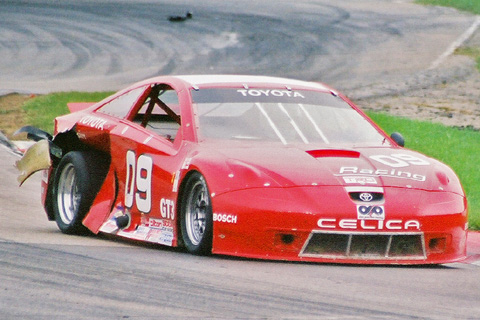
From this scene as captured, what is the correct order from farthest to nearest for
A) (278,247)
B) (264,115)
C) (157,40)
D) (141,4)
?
(141,4), (157,40), (264,115), (278,247)

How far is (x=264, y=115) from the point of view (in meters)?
8.26

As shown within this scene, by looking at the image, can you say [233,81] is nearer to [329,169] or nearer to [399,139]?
[399,139]

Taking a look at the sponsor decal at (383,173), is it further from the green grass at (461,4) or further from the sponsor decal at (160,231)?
the green grass at (461,4)

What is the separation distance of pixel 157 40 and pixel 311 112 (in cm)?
2093

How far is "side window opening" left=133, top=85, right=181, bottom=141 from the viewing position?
859 cm

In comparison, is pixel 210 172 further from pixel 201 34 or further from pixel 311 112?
pixel 201 34

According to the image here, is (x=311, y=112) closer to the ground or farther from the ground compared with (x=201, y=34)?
farther from the ground

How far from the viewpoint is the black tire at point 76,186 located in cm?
901

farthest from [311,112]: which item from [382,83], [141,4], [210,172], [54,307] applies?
[141,4]

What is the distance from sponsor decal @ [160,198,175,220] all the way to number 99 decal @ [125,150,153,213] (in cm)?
21

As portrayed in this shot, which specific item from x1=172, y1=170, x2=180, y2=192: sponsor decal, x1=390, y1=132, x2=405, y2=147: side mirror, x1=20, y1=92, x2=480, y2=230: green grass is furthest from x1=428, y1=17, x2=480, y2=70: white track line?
x1=172, y1=170, x2=180, y2=192: sponsor decal

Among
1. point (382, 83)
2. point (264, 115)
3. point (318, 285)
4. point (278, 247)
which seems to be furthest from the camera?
point (382, 83)

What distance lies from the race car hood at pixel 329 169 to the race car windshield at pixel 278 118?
1.08 feet

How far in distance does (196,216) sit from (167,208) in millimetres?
371
